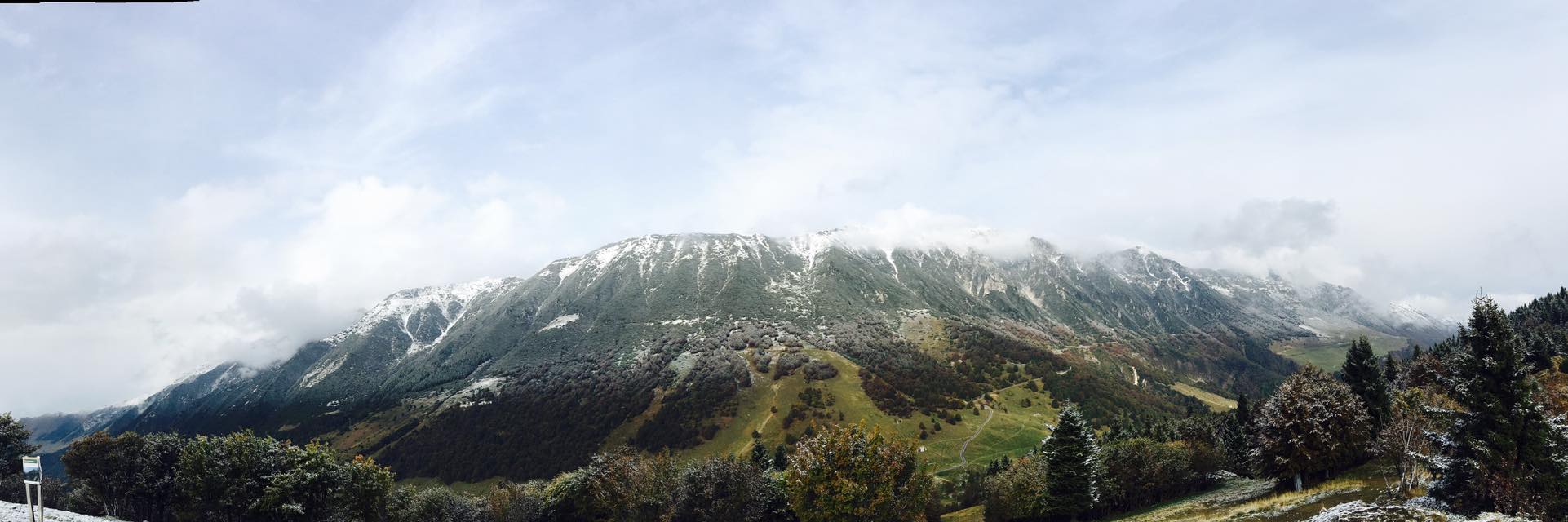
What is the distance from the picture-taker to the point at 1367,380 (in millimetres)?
76625

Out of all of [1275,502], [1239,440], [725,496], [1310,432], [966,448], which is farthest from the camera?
[966,448]

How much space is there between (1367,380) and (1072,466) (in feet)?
124

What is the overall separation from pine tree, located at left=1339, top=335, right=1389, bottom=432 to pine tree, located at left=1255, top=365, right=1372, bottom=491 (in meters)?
15.7

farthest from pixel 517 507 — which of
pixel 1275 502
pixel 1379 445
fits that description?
pixel 1379 445

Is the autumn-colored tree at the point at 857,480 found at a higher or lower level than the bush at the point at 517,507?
higher

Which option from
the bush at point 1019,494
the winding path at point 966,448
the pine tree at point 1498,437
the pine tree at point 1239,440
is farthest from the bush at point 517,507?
the pine tree at point 1498,437

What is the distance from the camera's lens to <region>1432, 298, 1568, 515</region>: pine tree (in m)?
38.8

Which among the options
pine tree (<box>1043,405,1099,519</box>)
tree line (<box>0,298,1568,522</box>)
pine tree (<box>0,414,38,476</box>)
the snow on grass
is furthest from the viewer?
pine tree (<box>0,414,38,476</box>)

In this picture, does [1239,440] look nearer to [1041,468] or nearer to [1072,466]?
[1041,468]

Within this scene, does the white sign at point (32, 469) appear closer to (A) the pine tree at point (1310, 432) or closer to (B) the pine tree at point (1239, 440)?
(A) the pine tree at point (1310, 432)

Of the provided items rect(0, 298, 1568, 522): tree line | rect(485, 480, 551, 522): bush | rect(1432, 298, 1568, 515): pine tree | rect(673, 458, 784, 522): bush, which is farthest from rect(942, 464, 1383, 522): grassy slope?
rect(485, 480, 551, 522): bush

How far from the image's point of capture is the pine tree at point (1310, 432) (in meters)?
59.2

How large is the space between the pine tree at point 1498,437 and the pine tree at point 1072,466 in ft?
103

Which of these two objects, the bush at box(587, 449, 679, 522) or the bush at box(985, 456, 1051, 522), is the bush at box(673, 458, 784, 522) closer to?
the bush at box(587, 449, 679, 522)
